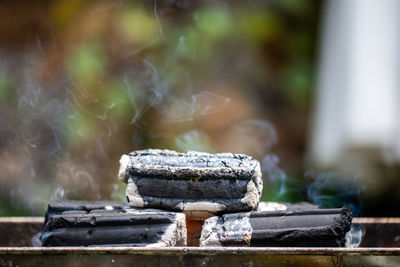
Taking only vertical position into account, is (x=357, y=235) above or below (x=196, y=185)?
below

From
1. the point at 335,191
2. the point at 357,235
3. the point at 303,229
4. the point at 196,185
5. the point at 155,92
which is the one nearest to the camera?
the point at 303,229

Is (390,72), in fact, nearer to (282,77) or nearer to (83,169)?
(282,77)

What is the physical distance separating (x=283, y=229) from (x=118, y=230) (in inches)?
22.6

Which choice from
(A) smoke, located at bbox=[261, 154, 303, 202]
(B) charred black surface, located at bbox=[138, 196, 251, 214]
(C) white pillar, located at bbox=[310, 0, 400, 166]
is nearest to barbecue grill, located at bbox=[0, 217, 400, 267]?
(B) charred black surface, located at bbox=[138, 196, 251, 214]

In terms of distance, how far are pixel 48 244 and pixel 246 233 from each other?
704 mm

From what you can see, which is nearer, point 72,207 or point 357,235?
point 72,207

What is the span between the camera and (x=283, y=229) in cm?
169

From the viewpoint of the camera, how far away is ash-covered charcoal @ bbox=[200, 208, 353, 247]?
5.43ft

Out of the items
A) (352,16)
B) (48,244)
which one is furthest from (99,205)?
(352,16)

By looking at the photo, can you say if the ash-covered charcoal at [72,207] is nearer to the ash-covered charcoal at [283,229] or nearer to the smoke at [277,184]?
the ash-covered charcoal at [283,229]

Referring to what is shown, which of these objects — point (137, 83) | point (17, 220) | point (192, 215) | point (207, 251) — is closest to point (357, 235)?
point (192, 215)

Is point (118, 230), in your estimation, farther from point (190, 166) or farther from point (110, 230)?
point (190, 166)

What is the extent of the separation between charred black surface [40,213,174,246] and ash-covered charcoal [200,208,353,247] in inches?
6.9

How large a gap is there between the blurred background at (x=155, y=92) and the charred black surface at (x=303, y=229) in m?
1.95
